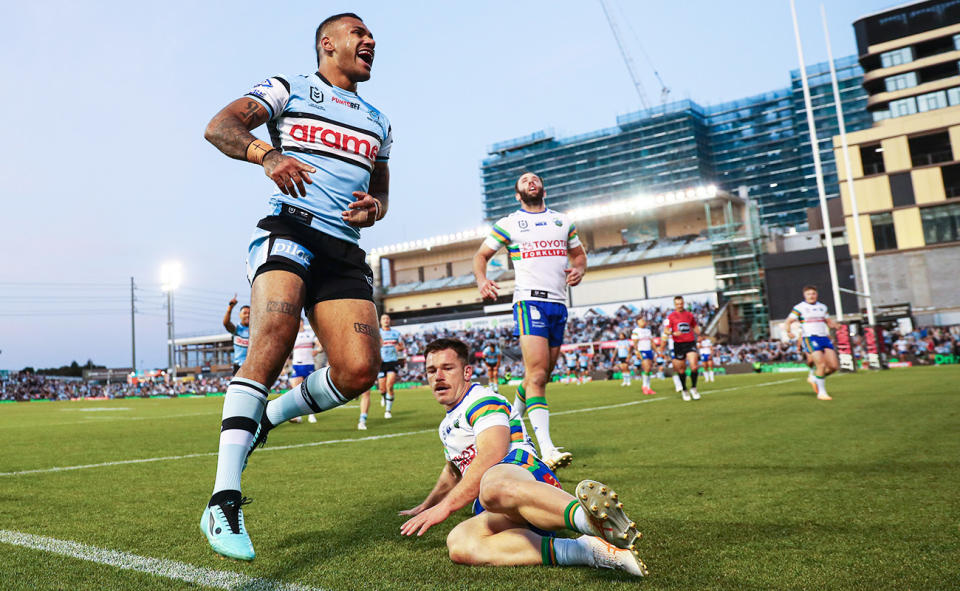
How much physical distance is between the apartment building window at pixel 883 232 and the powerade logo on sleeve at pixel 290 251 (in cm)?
5351

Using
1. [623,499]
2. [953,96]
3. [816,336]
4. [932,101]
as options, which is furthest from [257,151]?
[932,101]

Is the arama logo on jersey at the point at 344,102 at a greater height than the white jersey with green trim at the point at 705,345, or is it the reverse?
the arama logo on jersey at the point at 344,102

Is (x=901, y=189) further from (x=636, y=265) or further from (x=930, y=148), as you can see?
(x=636, y=265)

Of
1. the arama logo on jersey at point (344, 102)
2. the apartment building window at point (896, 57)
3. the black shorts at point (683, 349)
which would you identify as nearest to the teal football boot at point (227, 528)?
the arama logo on jersey at point (344, 102)

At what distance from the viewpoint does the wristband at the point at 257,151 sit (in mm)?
2775

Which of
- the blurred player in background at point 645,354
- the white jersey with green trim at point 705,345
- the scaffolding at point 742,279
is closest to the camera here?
the blurred player in background at point 645,354

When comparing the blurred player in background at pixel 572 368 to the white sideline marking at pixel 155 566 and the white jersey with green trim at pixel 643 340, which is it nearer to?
the white jersey with green trim at pixel 643 340

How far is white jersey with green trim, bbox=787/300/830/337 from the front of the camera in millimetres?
12625

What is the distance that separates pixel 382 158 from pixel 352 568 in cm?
225

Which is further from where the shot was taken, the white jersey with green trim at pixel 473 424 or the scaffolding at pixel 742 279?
the scaffolding at pixel 742 279

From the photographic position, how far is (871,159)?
49250 mm

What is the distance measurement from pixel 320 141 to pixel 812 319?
12189mm

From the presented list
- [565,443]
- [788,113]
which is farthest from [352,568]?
[788,113]

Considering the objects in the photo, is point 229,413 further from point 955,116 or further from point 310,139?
point 955,116
